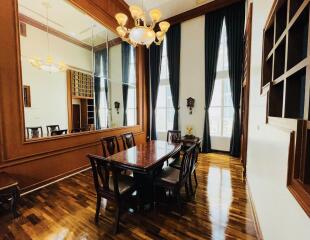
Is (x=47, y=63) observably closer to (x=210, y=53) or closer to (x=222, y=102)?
(x=210, y=53)

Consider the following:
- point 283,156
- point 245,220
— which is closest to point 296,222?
point 283,156

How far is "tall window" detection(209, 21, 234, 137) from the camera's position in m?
4.77

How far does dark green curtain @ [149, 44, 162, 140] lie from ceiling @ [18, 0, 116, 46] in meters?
1.63

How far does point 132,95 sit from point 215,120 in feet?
9.42

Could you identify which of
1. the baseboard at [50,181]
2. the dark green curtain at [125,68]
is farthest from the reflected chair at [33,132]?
the dark green curtain at [125,68]

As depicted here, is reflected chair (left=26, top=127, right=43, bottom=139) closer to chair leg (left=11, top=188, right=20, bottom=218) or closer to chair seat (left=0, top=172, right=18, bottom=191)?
chair seat (left=0, top=172, right=18, bottom=191)

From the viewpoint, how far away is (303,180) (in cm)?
85

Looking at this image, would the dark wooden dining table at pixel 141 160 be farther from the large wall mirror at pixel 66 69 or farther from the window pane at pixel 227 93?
the window pane at pixel 227 93

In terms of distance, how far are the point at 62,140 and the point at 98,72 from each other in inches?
77.4

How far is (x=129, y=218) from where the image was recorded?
199 cm

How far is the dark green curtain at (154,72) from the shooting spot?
564 cm

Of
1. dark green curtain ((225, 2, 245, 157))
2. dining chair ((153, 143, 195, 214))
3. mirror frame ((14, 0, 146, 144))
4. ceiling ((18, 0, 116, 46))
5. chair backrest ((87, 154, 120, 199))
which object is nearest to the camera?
chair backrest ((87, 154, 120, 199))

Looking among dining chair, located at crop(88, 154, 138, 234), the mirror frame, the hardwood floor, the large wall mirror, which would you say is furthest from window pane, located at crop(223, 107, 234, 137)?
dining chair, located at crop(88, 154, 138, 234)

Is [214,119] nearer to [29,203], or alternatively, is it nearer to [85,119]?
[85,119]
